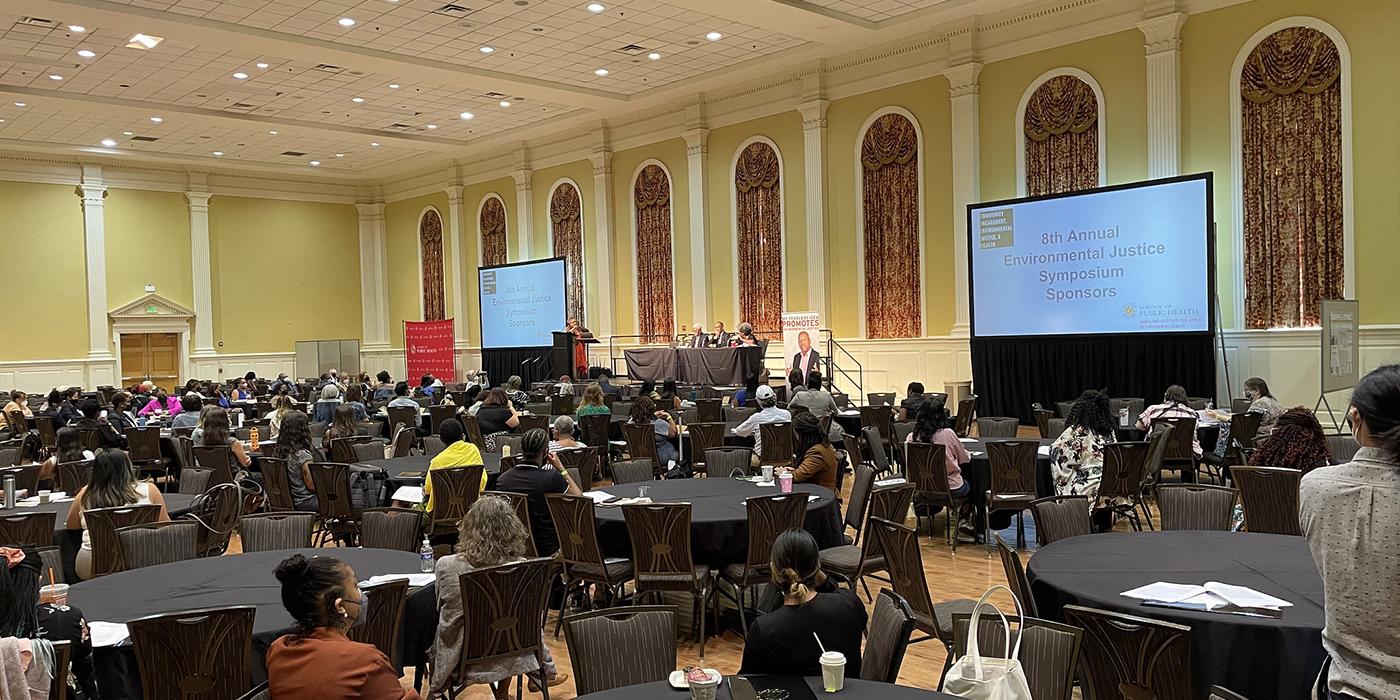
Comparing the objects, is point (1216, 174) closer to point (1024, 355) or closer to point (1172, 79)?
point (1172, 79)

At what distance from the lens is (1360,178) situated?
12.2m

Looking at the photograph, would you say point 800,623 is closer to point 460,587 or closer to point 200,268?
point 460,587

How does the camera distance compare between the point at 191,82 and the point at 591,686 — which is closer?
the point at 591,686

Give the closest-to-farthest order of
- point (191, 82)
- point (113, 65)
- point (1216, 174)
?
point (1216, 174)
point (113, 65)
point (191, 82)

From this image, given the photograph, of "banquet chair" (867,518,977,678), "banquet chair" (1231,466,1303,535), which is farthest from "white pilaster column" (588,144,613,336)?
"banquet chair" (867,518,977,678)

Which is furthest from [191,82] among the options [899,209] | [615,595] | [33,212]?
[615,595]

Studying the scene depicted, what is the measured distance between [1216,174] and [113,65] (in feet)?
54.8

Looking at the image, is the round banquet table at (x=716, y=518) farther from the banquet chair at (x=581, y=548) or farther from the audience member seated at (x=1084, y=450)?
the audience member seated at (x=1084, y=450)

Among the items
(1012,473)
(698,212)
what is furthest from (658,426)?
(698,212)

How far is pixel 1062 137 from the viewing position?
1495 centimetres

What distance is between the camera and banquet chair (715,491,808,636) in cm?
554

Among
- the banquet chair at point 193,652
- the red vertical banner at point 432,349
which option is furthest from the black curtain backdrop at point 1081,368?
the red vertical banner at point 432,349

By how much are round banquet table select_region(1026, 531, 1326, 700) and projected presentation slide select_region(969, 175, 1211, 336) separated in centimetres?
889

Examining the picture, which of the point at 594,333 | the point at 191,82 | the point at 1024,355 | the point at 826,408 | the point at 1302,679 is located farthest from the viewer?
the point at 594,333
